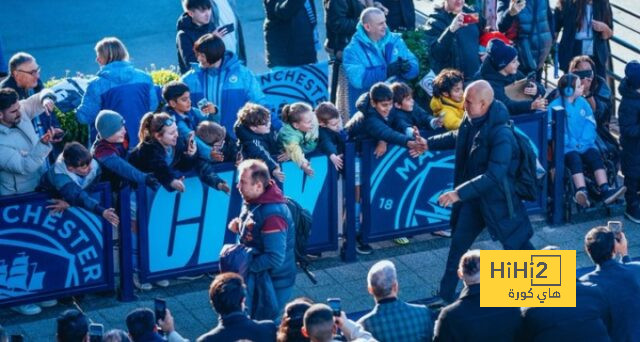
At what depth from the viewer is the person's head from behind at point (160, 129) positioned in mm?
12820

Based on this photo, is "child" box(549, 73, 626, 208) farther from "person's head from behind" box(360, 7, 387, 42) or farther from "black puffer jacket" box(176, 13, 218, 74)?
"black puffer jacket" box(176, 13, 218, 74)

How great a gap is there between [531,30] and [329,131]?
166 inches

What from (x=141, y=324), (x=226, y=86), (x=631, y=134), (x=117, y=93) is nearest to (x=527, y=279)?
(x=141, y=324)

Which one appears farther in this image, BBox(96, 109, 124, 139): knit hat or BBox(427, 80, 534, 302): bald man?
BBox(96, 109, 124, 139): knit hat

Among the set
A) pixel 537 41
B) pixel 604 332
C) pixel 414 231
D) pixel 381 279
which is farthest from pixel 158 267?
pixel 537 41

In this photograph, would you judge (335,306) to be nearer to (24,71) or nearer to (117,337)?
(117,337)

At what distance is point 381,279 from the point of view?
10242 mm

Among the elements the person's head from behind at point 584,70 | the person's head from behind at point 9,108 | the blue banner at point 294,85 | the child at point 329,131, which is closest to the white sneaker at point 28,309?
the person's head from behind at point 9,108

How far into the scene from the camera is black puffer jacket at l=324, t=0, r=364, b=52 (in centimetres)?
1666

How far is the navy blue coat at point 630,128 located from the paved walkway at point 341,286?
0.60 m

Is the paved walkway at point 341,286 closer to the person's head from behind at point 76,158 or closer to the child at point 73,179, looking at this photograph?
the child at point 73,179

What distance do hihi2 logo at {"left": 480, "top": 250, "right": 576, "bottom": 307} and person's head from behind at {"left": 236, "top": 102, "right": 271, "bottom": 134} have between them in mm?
2712

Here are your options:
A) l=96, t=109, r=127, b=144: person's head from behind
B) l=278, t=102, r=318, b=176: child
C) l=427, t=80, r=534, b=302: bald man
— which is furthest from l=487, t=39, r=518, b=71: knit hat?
l=96, t=109, r=127, b=144: person's head from behind

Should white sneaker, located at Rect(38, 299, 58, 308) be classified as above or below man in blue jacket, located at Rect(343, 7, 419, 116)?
below
